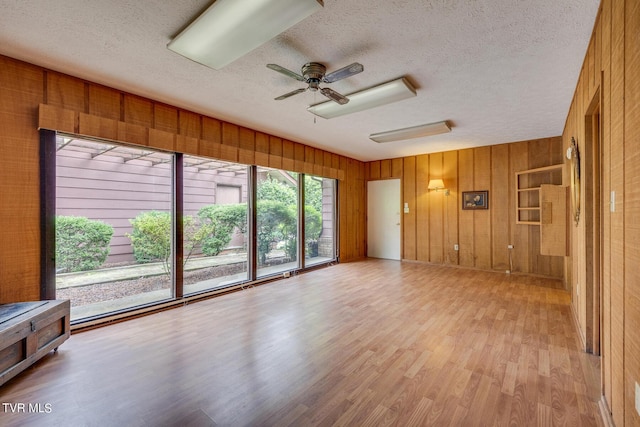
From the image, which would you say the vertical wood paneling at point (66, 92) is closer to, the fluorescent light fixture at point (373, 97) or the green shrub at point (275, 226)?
the fluorescent light fixture at point (373, 97)

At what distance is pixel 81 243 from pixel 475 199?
6595 millimetres

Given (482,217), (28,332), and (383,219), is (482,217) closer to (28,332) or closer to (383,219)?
(383,219)

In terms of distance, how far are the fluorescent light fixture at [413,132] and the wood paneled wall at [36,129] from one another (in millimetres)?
2720

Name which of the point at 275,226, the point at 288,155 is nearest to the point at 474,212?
the point at 288,155

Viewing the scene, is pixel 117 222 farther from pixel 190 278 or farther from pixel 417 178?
pixel 417 178

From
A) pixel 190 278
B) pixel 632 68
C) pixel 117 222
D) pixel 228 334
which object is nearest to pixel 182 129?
pixel 117 222

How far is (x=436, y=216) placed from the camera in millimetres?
6438

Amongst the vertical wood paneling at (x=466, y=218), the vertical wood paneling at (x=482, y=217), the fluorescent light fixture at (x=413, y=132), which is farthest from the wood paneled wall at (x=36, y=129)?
the vertical wood paneling at (x=482, y=217)

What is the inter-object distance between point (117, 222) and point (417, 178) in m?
5.90

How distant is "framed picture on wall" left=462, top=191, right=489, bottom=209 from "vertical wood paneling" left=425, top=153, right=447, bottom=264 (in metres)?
0.46

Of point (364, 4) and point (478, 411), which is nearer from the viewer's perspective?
point (478, 411)

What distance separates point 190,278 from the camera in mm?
3943

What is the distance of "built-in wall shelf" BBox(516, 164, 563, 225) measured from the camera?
5.02m

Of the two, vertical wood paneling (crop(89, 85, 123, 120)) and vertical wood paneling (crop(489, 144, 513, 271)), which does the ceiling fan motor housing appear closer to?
vertical wood paneling (crop(89, 85, 123, 120))
